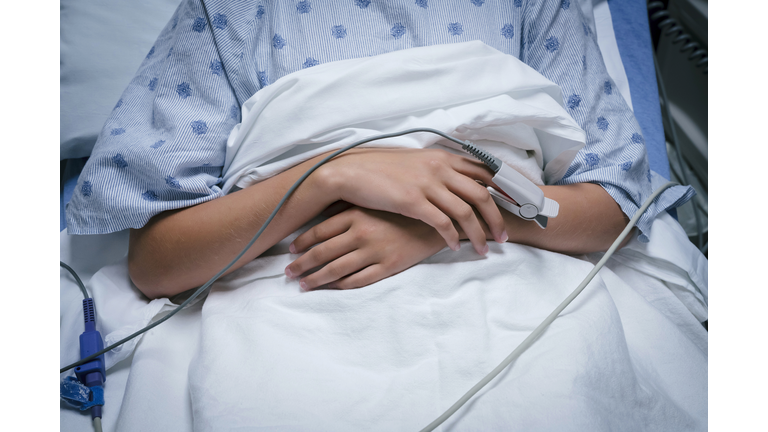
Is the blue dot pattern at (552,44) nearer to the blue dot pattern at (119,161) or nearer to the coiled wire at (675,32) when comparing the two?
the coiled wire at (675,32)

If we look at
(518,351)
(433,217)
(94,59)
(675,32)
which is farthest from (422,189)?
(675,32)

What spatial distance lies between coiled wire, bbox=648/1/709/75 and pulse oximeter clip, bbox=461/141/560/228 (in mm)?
940

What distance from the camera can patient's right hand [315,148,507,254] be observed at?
25.5 inches

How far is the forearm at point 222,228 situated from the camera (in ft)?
2.22

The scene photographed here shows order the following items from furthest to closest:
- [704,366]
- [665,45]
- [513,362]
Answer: [665,45] < [704,366] < [513,362]

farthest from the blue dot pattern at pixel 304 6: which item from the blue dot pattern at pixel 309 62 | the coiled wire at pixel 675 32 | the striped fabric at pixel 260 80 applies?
the coiled wire at pixel 675 32

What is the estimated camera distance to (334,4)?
32.2 inches

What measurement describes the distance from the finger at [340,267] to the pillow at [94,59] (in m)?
0.71

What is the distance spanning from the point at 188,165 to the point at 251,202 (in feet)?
0.38

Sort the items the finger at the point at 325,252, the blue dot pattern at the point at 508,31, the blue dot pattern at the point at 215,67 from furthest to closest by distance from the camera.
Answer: the blue dot pattern at the point at 508,31
the blue dot pattern at the point at 215,67
the finger at the point at 325,252

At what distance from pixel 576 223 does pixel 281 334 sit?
50 cm

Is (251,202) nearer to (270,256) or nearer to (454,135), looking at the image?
(270,256)

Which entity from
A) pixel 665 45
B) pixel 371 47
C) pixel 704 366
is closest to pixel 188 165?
pixel 371 47

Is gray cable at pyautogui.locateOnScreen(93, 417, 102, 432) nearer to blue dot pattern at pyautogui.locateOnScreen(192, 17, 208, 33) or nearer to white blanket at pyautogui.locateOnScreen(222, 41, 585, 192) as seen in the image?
white blanket at pyautogui.locateOnScreen(222, 41, 585, 192)
